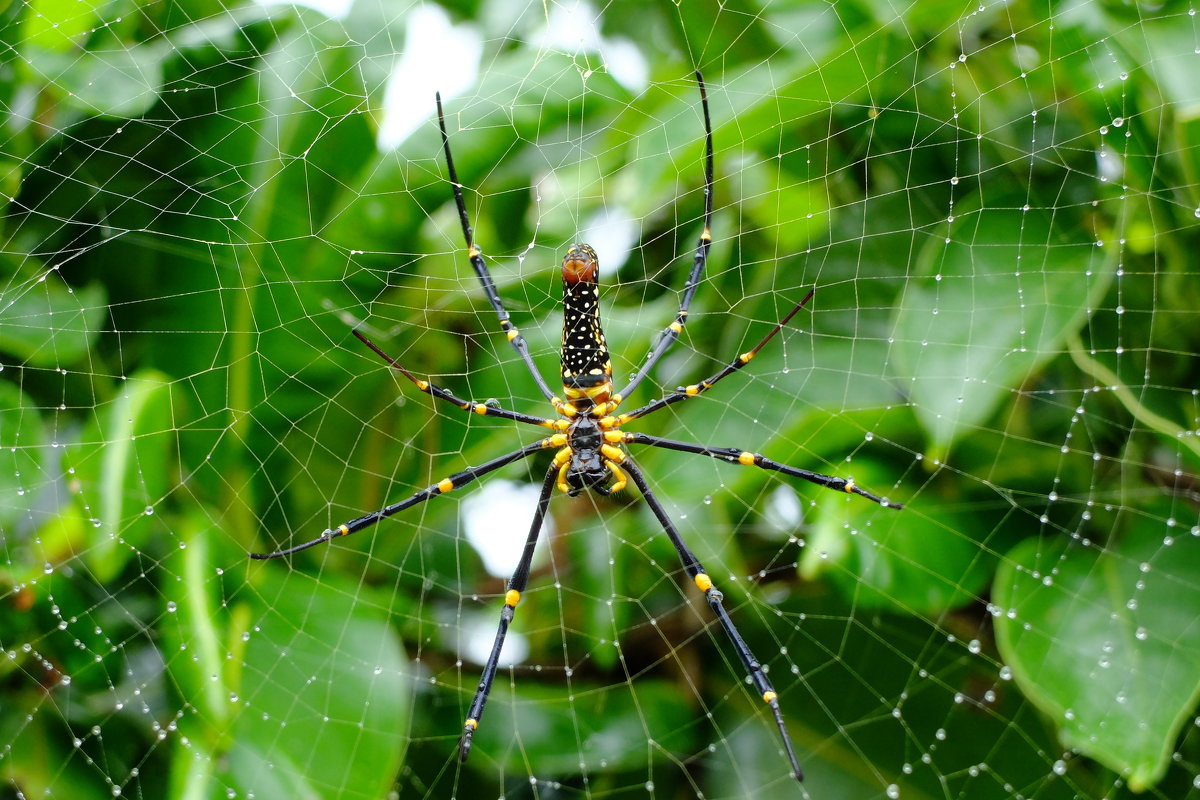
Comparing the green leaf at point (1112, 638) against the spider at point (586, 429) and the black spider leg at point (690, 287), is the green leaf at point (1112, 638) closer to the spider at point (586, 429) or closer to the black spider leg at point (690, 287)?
the spider at point (586, 429)

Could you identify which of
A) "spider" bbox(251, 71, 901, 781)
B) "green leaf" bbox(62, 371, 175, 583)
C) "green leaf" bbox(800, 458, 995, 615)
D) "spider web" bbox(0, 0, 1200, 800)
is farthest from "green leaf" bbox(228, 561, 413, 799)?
"green leaf" bbox(800, 458, 995, 615)

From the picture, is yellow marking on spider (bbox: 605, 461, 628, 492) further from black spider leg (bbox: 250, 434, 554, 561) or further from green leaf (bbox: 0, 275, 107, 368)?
green leaf (bbox: 0, 275, 107, 368)

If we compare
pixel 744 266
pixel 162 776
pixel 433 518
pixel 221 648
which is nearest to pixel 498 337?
pixel 433 518

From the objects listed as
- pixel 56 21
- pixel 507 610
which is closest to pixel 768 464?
pixel 507 610

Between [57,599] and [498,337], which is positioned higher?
[498,337]

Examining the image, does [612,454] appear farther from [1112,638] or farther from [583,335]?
[1112,638]

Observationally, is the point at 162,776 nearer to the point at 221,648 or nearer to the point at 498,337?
the point at 221,648
